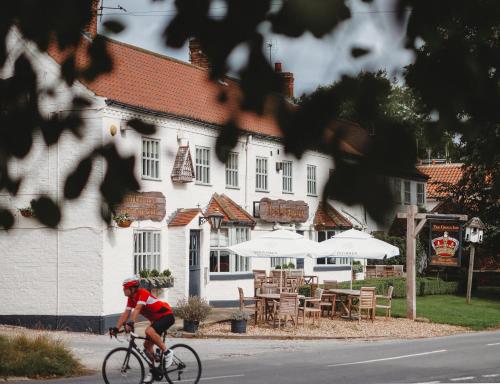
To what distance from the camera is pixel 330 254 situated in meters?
25.8

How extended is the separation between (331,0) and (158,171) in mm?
23327

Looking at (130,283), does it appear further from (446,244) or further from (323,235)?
(323,235)

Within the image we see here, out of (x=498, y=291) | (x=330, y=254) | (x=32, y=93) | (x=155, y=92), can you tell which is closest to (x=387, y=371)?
(x=330, y=254)

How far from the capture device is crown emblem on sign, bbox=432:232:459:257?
30.4m

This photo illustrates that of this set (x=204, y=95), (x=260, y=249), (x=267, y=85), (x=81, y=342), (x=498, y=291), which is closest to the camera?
(x=267, y=85)

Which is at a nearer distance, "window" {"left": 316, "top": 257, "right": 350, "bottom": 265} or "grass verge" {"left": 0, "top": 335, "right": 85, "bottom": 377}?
"grass verge" {"left": 0, "top": 335, "right": 85, "bottom": 377}

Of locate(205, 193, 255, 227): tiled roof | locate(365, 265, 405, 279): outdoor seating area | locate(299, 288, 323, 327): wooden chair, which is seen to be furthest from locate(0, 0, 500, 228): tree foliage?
locate(365, 265, 405, 279): outdoor seating area

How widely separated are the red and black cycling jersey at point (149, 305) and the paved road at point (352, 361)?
1447 mm

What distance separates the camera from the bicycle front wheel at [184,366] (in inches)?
535

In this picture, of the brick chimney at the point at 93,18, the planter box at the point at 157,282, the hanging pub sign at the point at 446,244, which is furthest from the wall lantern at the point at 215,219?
the brick chimney at the point at 93,18

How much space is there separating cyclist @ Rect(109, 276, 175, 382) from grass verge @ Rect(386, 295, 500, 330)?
13.9 meters

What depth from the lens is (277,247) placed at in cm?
2566

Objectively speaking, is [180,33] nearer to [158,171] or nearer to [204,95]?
[204,95]

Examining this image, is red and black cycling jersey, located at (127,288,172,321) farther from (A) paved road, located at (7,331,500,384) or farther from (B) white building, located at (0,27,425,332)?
(A) paved road, located at (7,331,500,384)
